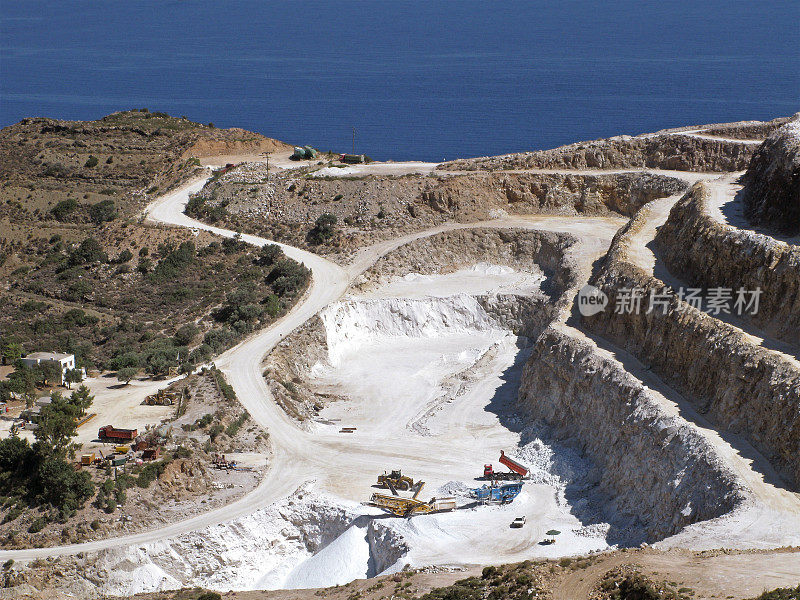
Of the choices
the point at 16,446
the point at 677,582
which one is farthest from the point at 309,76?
the point at 677,582

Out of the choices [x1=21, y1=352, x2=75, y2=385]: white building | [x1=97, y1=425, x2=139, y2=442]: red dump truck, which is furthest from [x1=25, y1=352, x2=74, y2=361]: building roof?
[x1=97, y1=425, x2=139, y2=442]: red dump truck

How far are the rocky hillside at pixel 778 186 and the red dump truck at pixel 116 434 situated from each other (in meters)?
33.5

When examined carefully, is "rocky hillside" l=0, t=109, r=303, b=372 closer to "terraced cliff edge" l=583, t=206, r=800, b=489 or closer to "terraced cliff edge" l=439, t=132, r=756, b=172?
"terraced cliff edge" l=439, t=132, r=756, b=172

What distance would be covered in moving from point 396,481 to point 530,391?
38.6ft

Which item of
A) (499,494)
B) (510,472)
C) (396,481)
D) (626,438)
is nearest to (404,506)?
(396,481)

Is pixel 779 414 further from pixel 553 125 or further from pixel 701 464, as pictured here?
pixel 553 125

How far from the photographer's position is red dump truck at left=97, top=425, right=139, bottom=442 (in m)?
51.4

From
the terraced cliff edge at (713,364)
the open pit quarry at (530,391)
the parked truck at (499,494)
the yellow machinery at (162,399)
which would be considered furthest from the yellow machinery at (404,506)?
the yellow machinery at (162,399)

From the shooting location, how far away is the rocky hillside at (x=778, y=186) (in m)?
52.2

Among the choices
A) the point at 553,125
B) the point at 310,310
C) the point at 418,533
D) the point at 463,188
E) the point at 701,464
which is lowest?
the point at 418,533

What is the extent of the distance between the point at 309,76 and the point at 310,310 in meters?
137

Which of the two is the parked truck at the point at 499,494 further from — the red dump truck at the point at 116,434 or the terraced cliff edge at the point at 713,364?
the red dump truck at the point at 116,434

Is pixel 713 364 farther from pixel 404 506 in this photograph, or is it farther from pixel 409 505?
pixel 404 506

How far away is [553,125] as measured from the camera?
149500mm
